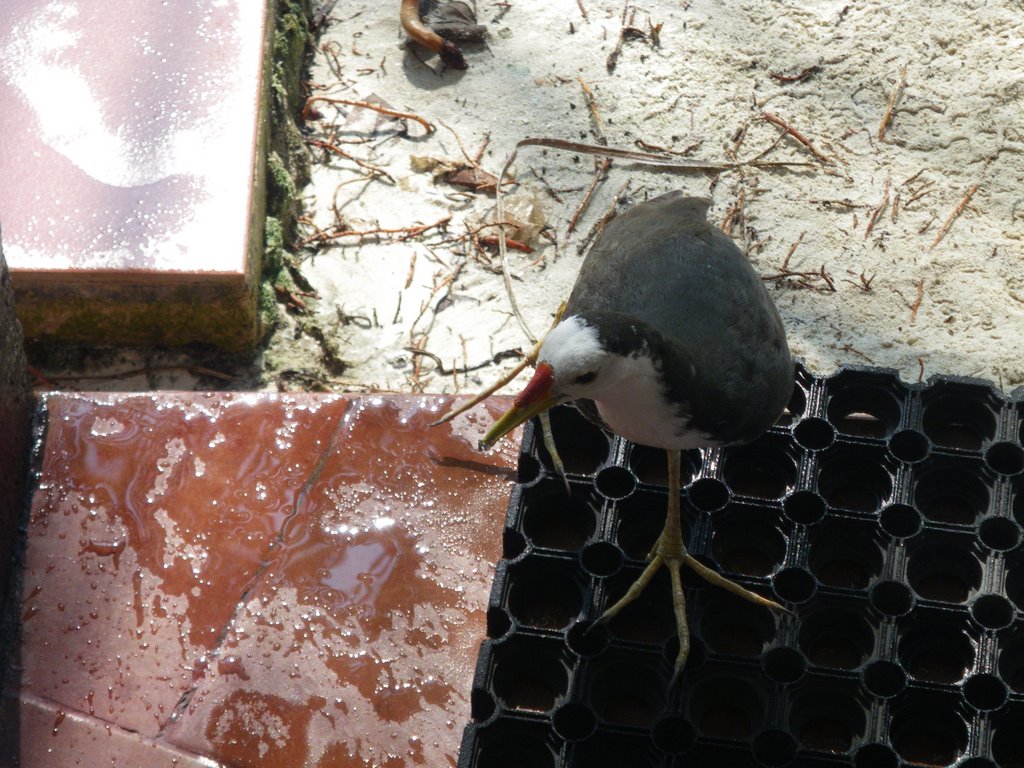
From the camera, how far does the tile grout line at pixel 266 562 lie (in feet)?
7.62

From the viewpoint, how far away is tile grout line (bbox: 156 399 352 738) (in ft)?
7.62

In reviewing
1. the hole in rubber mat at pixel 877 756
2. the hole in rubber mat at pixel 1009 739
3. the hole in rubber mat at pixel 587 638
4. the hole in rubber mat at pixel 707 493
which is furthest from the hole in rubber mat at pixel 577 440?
the hole in rubber mat at pixel 1009 739

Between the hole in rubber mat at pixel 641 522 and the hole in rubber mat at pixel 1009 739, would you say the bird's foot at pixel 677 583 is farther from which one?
the hole in rubber mat at pixel 1009 739

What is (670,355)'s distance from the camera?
7.26ft

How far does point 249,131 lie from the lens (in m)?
3.22

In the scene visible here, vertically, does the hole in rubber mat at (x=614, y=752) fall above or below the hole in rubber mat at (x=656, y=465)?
below

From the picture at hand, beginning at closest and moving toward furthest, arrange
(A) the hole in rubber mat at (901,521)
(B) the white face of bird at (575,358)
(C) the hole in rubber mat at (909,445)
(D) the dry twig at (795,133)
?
(B) the white face of bird at (575,358) → (A) the hole in rubber mat at (901,521) → (C) the hole in rubber mat at (909,445) → (D) the dry twig at (795,133)

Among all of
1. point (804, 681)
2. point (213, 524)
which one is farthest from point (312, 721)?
point (804, 681)

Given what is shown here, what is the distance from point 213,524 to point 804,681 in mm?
1262

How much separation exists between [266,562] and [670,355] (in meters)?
0.97

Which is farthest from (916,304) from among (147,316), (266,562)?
(147,316)

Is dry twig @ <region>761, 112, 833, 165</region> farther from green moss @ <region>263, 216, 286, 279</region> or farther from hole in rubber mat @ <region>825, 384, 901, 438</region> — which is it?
green moss @ <region>263, 216, 286, 279</region>

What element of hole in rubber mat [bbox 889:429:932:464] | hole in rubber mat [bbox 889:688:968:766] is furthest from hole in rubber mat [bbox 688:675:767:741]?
hole in rubber mat [bbox 889:429:932:464]

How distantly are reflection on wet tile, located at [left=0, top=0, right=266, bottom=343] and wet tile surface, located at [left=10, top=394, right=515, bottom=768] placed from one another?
0.39 metres
